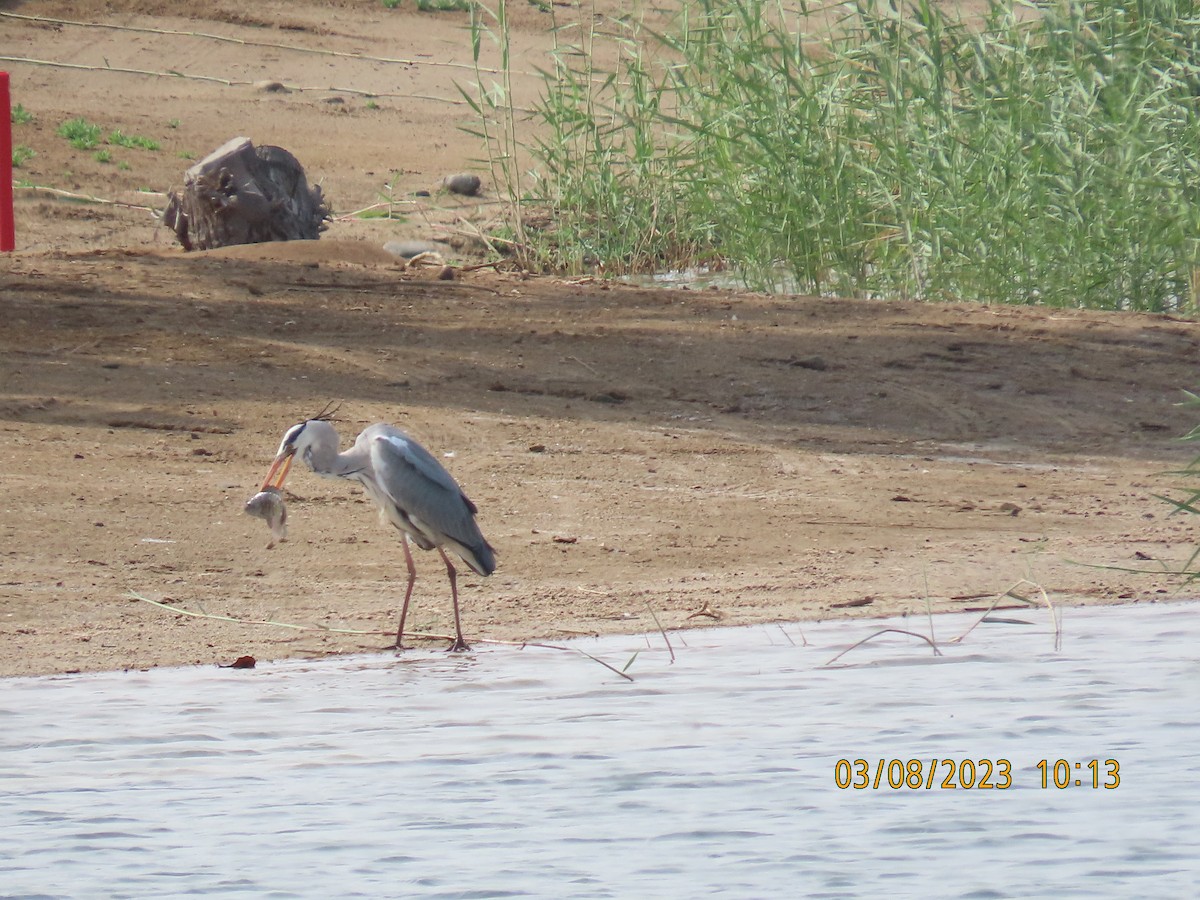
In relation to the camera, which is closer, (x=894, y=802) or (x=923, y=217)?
(x=894, y=802)

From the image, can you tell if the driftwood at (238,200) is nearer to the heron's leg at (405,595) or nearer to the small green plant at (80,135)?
the heron's leg at (405,595)

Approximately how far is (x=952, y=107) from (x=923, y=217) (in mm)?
689

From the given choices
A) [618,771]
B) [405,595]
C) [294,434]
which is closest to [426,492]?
[405,595]

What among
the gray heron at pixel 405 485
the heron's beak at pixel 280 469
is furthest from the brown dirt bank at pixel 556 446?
the heron's beak at pixel 280 469

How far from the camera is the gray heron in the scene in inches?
249

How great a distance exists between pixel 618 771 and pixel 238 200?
7494 millimetres

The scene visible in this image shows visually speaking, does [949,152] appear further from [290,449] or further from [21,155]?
[21,155]

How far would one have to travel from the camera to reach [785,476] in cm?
817

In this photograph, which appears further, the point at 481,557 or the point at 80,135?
the point at 80,135

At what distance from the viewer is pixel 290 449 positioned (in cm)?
660

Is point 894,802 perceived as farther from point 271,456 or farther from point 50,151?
point 50,151

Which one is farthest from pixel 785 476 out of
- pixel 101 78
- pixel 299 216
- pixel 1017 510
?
pixel 101 78

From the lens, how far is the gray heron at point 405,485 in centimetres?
633

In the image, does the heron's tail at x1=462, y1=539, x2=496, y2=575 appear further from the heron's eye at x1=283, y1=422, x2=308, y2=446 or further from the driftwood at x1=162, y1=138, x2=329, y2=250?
the driftwood at x1=162, y1=138, x2=329, y2=250
